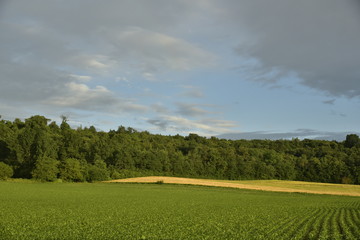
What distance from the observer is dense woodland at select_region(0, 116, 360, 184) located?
94256 millimetres

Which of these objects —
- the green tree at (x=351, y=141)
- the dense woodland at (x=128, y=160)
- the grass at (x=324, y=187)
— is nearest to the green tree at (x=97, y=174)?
the dense woodland at (x=128, y=160)

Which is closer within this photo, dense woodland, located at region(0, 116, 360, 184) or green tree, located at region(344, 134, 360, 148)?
dense woodland, located at region(0, 116, 360, 184)

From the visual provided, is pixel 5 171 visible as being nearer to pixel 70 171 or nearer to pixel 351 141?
pixel 70 171

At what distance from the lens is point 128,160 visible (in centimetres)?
10956

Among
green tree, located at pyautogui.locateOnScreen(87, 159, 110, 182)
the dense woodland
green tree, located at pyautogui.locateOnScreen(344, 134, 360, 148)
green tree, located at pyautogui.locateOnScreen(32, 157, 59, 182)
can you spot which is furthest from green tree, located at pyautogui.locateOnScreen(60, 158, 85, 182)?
green tree, located at pyautogui.locateOnScreen(344, 134, 360, 148)

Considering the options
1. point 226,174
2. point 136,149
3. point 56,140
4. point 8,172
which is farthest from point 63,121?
point 226,174

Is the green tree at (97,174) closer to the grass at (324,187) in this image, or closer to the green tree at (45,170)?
the green tree at (45,170)

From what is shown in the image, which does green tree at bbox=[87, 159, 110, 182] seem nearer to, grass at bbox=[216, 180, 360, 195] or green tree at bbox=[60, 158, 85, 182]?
green tree at bbox=[60, 158, 85, 182]

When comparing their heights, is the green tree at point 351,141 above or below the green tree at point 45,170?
above

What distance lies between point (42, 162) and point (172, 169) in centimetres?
4309

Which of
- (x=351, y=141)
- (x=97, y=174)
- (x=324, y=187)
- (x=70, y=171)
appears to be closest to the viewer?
(x=324, y=187)

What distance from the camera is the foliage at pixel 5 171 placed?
87.5 meters

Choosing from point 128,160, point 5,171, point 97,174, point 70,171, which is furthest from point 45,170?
point 128,160

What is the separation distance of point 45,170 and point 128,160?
28314 mm
